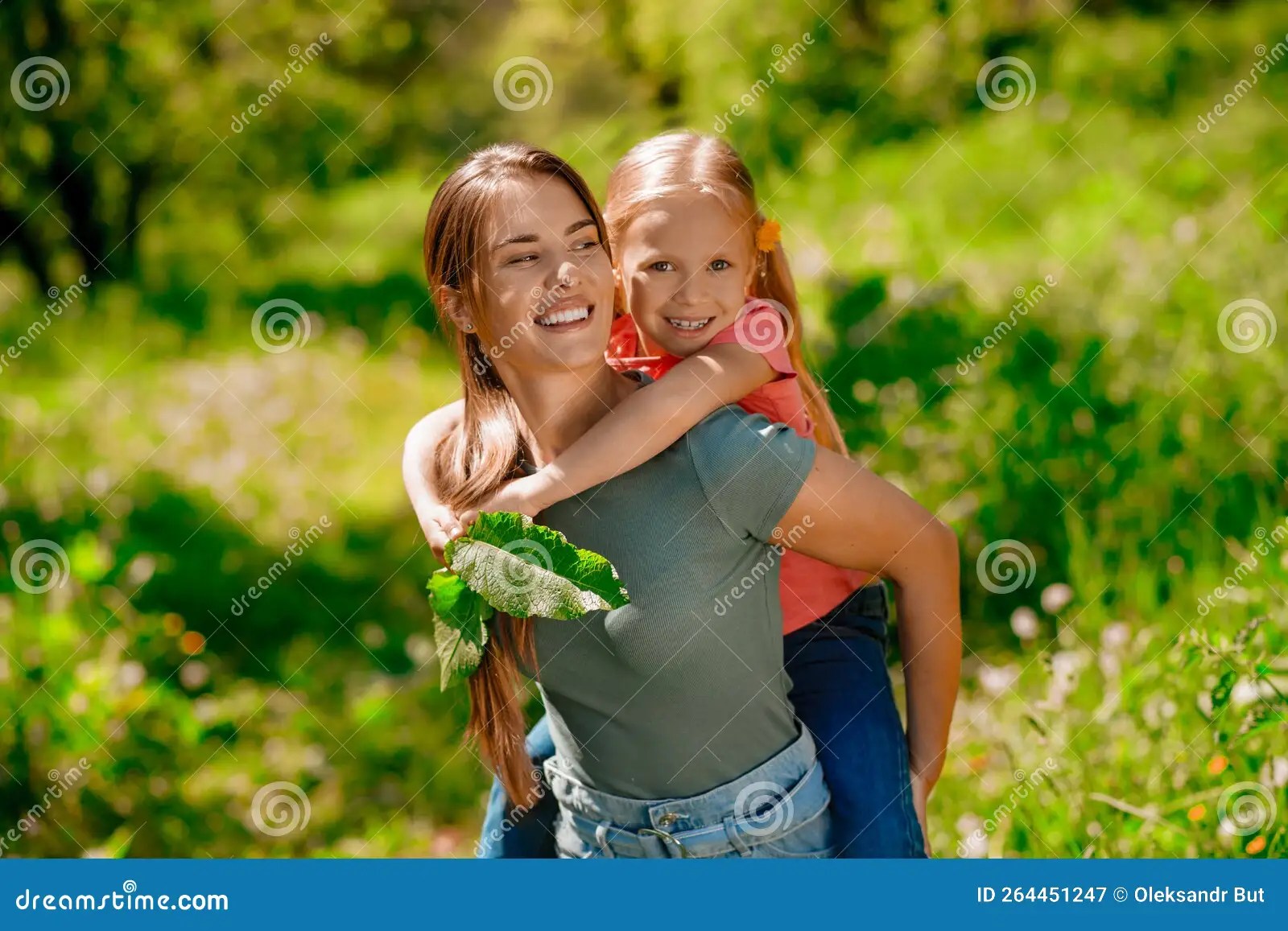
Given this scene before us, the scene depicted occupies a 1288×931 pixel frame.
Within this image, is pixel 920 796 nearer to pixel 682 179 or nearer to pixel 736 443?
pixel 736 443

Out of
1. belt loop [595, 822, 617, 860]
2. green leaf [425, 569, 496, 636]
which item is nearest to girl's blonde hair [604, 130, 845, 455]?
green leaf [425, 569, 496, 636]

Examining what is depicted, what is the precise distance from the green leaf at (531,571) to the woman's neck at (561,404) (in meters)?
0.17

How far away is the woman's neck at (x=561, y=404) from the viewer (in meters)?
1.75

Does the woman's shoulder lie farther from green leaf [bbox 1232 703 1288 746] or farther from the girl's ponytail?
green leaf [bbox 1232 703 1288 746]

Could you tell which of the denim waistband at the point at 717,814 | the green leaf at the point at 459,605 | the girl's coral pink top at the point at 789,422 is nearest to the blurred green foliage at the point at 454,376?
the girl's coral pink top at the point at 789,422

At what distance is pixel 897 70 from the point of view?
6.39 meters

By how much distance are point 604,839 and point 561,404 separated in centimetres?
59

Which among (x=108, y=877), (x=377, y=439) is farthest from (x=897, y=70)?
(x=108, y=877)

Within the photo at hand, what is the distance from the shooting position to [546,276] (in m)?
1.65

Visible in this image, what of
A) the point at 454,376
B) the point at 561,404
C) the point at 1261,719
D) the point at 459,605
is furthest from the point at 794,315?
the point at 454,376

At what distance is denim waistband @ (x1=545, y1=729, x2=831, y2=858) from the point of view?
1.67 m

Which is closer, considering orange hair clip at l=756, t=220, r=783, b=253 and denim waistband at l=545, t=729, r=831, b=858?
denim waistband at l=545, t=729, r=831, b=858

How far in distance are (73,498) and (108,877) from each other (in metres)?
3.37

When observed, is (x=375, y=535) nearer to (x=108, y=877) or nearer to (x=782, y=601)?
(x=108, y=877)
